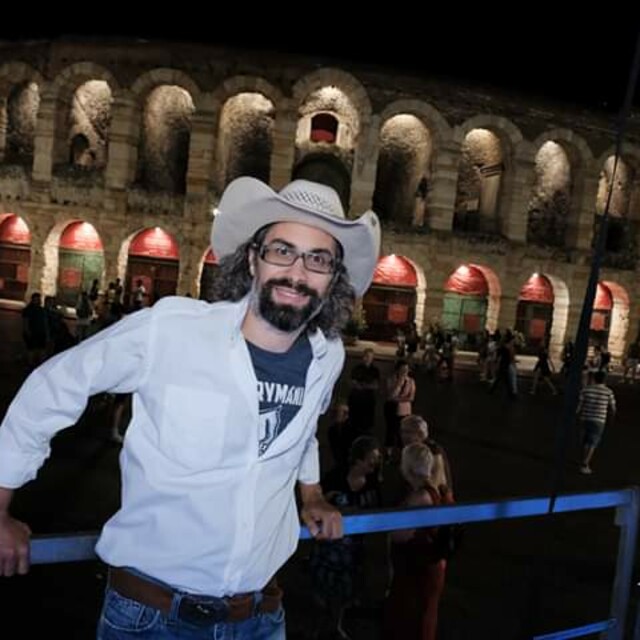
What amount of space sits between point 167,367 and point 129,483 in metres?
0.33

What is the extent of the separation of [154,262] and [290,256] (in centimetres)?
2513

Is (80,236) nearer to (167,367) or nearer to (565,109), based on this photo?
(565,109)

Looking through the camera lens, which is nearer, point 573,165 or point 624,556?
point 624,556

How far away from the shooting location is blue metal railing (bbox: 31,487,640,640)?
5.72ft

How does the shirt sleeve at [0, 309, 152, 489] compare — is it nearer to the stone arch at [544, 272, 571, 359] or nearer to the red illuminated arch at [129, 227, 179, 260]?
the red illuminated arch at [129, 227, 179, 260]

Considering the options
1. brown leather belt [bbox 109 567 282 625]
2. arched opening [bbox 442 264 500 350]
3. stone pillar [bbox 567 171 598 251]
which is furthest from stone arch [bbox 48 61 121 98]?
brown leather belt [bbox 109 567 282 625]

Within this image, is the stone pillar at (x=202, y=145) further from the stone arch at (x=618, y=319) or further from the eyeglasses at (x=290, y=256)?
the eyeglasses at (x=290, y=256)

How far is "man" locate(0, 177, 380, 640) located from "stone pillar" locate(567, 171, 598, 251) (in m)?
28.8

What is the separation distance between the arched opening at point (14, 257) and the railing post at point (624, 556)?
27.6 m

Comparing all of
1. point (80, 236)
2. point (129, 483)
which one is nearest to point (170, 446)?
point (129, 483)

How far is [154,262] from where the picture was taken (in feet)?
86.1

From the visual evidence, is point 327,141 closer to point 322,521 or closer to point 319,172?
point 319,172

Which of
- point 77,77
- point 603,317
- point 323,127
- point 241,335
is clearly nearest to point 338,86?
point 323,127

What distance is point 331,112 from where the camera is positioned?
27812mm
